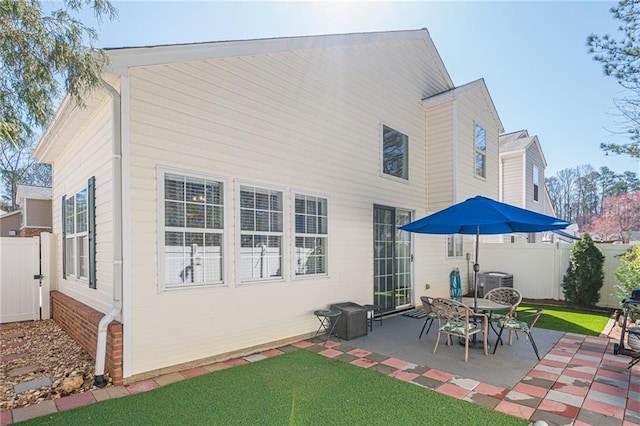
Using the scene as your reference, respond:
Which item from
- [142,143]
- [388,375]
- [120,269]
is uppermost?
[142,143]

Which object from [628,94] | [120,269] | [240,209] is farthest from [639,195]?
[120,269]

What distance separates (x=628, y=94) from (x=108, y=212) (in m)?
9.39

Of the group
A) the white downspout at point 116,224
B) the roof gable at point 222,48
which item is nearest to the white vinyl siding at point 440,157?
the roof gable at point 222,48

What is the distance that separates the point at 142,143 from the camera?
13.3 feet

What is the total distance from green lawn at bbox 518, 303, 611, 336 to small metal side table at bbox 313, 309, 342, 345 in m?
4.08

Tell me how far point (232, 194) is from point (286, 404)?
9.02 feet

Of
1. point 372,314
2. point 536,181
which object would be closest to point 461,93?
point 372,314

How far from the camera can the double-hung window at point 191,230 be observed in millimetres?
4281

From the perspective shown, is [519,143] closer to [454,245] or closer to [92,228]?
[454,245]

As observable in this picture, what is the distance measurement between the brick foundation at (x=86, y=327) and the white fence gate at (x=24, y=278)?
1.04 ft

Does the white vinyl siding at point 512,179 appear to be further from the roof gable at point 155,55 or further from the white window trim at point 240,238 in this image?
the white window trim at point 240,238

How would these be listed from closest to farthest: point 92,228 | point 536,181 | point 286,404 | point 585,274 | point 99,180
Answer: point 286,404 < point 99,180 < point 92,228 < point 585,274 < point 536,181

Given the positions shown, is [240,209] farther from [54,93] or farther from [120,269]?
[54,93]

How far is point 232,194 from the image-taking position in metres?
4.84
